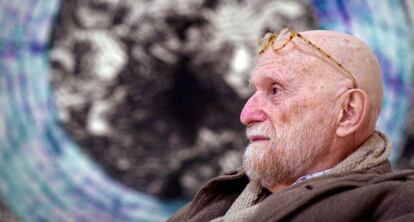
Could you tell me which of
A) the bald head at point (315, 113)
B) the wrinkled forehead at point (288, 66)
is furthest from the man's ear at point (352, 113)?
the wrinkled forehead at point (288, 66)

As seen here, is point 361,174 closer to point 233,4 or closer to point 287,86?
point 287,86

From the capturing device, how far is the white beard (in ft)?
6.83

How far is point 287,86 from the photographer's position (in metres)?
2.11

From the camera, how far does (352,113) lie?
2094 mm

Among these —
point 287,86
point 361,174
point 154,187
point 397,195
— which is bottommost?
point 397,195

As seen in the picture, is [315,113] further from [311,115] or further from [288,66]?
[288,66]

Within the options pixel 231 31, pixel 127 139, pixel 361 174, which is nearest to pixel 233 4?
pixel 231 31

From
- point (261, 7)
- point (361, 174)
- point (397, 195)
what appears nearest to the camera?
point (397, 195)

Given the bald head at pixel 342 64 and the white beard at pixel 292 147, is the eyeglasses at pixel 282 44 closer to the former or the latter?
the bald head at pixel 342 64

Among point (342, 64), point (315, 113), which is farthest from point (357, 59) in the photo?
point (315, 113)

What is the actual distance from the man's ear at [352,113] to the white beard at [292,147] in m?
0.03

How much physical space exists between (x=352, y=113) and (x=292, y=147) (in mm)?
169

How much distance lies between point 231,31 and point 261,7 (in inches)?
5.9

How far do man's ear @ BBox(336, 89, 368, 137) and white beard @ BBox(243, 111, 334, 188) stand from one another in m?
0.03
